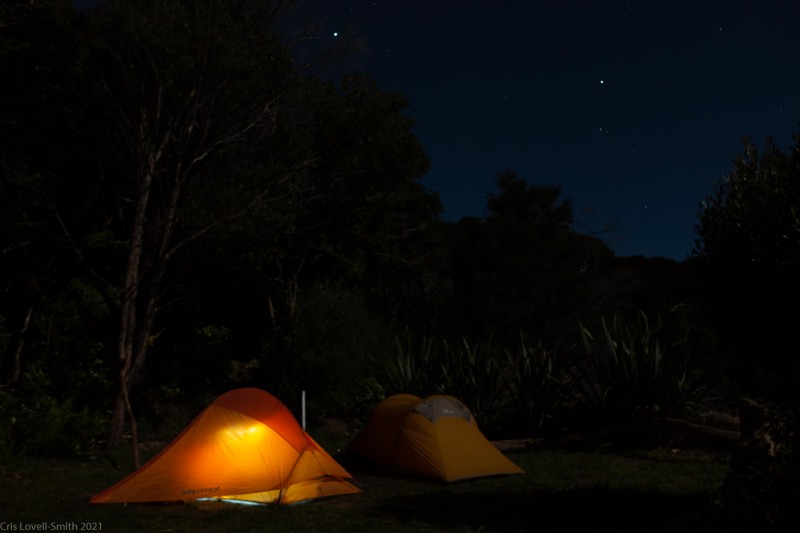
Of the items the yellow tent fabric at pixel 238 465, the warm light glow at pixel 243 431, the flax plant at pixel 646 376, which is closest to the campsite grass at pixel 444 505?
the yellow tent fabric at pixel 238 465

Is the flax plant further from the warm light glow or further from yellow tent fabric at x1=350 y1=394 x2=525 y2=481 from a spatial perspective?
the warm light glow

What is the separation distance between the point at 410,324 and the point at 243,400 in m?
17.7

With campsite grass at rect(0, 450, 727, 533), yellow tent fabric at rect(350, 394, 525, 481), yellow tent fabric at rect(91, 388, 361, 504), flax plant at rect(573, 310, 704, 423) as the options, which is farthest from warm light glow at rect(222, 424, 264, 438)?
flax plant at rect(573, 310, 704, 423)

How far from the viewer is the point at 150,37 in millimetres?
15930

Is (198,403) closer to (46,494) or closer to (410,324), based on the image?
(410,324)

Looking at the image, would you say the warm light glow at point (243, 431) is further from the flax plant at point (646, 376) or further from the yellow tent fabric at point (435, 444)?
the flax plant at point (646, 376)

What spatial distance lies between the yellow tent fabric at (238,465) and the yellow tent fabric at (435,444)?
1.48 m

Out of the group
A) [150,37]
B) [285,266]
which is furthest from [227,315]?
[150,37]

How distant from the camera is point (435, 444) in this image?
1135 centimetres

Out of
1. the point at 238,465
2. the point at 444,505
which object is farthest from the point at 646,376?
the point at 238,465

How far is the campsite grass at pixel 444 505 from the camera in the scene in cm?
809

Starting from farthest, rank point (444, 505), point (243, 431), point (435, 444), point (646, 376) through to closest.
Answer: point (646, 376)
point (435, 444)
point (243, 431)
point (444, 505)

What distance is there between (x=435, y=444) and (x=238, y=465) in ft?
10.7

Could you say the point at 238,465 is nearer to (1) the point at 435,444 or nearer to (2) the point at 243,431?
(2) the point at 243,431
